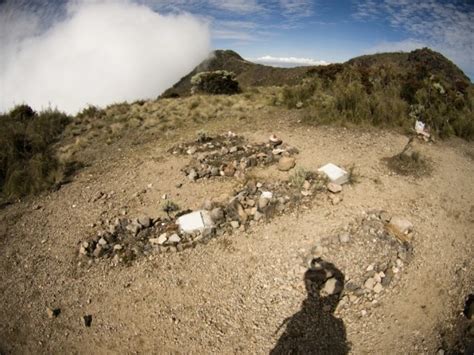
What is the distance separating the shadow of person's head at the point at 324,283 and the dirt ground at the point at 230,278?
100 millimetres

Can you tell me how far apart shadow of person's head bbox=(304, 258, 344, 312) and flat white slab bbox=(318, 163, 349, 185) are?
176 centimetres

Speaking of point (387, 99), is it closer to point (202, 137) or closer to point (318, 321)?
point (202, 137)

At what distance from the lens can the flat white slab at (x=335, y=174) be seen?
525 cm

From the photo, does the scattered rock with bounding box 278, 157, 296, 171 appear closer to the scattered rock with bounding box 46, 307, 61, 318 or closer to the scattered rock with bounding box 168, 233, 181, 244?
the scattered rock with bounding box 168, 233, 181, 244

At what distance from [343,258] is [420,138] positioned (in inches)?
192

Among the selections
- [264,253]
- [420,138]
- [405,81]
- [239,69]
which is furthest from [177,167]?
[239,69]

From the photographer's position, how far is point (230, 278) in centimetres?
399

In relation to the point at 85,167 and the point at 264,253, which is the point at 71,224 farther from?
the point at 264,253

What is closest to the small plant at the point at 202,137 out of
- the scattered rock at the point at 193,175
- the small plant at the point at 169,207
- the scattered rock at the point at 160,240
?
the scattered rock at the point at 193,175

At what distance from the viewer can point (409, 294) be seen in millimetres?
3709

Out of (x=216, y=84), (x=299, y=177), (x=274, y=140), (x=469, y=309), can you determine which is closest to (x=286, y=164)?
(x=299, y=177)

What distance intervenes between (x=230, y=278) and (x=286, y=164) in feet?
8.88

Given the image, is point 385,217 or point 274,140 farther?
point 274,140

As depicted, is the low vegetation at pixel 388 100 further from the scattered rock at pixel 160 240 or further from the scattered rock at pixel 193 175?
the scattered rock at pixel 160 240
